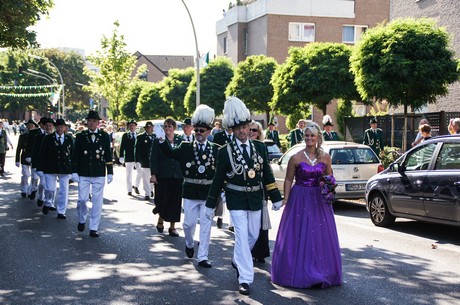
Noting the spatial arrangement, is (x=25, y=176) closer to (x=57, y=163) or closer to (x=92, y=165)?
(x=57, y=163)

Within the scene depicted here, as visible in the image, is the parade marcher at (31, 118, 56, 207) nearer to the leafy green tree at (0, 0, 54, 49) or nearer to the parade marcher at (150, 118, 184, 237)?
the parade marcher at (150, 118, 184, 237)

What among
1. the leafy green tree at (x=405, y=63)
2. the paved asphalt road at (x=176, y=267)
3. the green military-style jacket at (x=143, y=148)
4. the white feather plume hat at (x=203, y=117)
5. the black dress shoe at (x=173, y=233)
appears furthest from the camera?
the leafy green tree at (x=405, y=63)

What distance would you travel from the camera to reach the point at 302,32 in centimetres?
5238

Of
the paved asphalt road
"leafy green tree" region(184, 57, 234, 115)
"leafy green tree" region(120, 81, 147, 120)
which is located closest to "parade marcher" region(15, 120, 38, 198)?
the paved asphalt road

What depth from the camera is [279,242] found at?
295 inches

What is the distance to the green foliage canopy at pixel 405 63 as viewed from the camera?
19.3 m

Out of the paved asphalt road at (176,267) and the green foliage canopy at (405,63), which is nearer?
the paved asphalt road at (176,267)

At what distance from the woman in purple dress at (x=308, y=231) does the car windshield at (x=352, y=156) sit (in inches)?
268

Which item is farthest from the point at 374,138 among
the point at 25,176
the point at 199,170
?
the point at 199,170

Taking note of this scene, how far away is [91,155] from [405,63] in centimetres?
1127

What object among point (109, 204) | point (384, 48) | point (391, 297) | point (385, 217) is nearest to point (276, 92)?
point (384, 48)

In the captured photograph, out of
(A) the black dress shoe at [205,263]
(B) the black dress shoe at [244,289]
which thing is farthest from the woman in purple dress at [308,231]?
(A) the black dress shoe at [205,263]

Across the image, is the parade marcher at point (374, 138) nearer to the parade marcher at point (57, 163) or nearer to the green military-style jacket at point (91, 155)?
the parade marcher at point (57, 163)

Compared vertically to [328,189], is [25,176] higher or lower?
lower
